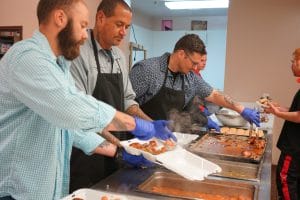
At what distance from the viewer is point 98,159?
1754 mm

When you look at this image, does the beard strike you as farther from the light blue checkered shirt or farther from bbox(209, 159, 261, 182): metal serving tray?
bbox(209, 159, 261, 182): metal serving tray

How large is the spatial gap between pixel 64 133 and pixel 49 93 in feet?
0.86

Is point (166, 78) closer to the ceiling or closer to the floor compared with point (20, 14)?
closer to the floor

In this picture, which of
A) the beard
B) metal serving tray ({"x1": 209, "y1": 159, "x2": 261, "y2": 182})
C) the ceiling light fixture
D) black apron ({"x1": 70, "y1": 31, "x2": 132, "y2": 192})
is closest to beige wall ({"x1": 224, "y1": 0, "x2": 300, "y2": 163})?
the ceiling light fixture

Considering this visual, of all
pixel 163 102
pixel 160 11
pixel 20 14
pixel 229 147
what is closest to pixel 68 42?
pixel 163 102

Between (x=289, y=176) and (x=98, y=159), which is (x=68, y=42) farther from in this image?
(x=289, y=176)

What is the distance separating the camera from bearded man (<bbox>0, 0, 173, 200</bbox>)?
3.31 ft

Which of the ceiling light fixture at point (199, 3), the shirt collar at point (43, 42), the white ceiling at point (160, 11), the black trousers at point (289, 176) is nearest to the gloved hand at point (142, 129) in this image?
the shirt collar at point (43, 42)

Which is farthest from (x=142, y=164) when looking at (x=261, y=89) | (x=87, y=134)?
(x=261, y=89)

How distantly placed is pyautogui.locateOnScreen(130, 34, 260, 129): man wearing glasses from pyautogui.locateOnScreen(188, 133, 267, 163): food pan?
327 mm

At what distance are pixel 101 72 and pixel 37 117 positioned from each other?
0.72 m

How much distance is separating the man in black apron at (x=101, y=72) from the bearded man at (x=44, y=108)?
0.50 meters

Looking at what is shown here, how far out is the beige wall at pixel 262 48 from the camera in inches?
178

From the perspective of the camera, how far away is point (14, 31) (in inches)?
156
